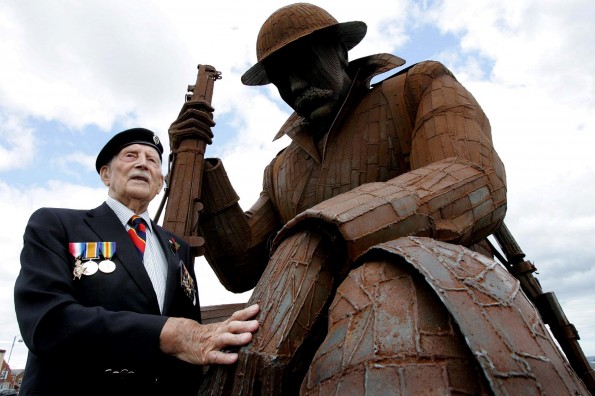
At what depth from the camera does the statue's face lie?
2.56 m

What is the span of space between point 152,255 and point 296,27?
1.45 meters

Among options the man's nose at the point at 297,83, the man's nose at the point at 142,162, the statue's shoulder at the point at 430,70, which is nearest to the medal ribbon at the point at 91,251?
the man's nose at the point at 142,162

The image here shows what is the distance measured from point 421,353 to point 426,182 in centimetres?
90

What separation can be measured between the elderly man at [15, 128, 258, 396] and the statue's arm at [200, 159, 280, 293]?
0.54 m

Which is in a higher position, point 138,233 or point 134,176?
point 134,176

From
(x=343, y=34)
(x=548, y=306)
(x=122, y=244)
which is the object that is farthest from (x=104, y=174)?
(x=548, y=306)

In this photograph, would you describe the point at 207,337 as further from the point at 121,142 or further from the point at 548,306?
the point at 548,306

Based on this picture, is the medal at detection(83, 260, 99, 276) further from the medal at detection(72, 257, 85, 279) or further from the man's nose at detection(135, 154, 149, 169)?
the man's nose at detection(135, 154, 149, 169)

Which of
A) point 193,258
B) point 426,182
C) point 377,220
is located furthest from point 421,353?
point 193,258

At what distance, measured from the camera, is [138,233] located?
216 cm

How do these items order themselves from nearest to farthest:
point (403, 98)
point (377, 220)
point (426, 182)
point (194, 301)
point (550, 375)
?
point (550, 375)
point (377, 220)
point (426, 182)
point (194, 301)
point (403, 98)

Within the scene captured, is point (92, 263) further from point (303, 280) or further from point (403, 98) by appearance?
point (403, 98)

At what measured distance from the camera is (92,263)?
1.84 m

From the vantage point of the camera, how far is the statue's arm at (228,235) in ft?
9.75
